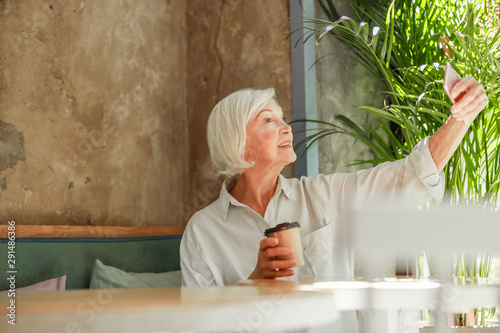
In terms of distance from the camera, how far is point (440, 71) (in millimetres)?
2062

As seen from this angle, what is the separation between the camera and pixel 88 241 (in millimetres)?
2123

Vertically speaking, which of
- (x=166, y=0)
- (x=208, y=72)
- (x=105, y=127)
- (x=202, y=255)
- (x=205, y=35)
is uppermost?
(x=166, y=0)

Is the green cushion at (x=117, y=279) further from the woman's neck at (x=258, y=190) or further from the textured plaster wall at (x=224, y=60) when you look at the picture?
the textured plaster wall at (x=224, y=60)

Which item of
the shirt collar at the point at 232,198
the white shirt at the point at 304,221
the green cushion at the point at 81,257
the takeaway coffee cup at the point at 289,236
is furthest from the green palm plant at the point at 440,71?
the green cushion at the point at 81,257

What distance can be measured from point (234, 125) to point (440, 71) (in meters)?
0.77

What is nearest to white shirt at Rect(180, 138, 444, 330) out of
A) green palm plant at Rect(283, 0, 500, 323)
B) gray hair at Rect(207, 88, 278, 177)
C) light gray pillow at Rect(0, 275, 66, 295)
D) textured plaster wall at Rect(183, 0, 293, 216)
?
gray hair at Rect(207, 88, 278, 177)

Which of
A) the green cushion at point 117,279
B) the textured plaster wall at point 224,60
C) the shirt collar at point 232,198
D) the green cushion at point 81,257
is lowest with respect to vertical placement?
the green cushion at point 117,279

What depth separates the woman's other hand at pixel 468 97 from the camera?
4.78 feet

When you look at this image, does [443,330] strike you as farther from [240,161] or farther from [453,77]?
[240,161]

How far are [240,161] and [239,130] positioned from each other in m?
0.11

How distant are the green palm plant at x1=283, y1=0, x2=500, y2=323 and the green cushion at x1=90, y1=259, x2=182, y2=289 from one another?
910 mm

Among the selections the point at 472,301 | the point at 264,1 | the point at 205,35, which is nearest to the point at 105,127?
the point at 205,35

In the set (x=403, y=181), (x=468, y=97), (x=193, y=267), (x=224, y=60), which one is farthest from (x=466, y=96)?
(x=224, y=60)

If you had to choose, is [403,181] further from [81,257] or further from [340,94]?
[81,257]
